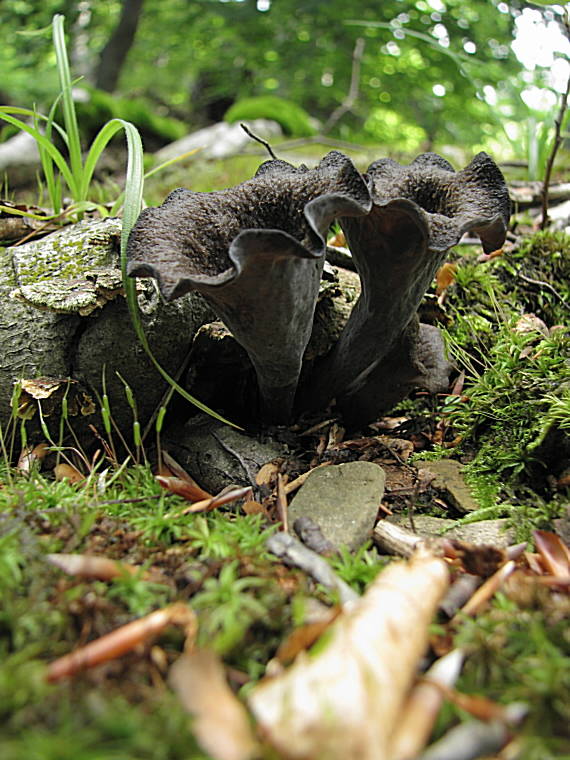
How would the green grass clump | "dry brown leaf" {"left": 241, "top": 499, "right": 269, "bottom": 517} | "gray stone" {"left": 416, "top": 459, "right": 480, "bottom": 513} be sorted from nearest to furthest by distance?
1. "dry brown leaf" {"left": 241, "top": 499, "right": 269, "bottom": 517}
2. "gray stone" {"left": 416, "top": 459, "right": 480, "bottom": 513}
3. the green grass clump

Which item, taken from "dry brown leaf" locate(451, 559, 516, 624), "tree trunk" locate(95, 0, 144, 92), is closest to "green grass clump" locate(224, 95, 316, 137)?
"tree trunk" locate(95, 0, 144, 92)

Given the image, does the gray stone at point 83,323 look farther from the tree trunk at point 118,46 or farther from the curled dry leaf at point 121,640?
the tree trunk at point 118,46

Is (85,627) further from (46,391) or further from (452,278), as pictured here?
(452,278)

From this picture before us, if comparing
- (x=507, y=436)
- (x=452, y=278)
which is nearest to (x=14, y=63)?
(x=452, y=278)

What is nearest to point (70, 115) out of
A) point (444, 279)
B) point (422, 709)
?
point (444, 279)

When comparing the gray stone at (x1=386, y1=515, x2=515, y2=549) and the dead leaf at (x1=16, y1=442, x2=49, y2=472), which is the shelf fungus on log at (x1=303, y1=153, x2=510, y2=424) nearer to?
the gray stone at (x1=386, y1=515, x2=515, y2=549)

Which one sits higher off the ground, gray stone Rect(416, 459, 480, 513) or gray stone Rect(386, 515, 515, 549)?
gray stone Rect(386, 515, 515, 549)

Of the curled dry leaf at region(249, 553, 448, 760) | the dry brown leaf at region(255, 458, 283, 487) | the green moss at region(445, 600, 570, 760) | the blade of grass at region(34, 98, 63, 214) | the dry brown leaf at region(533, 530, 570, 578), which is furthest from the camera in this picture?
the blade of grass at region(34, 98, 63, 214)
